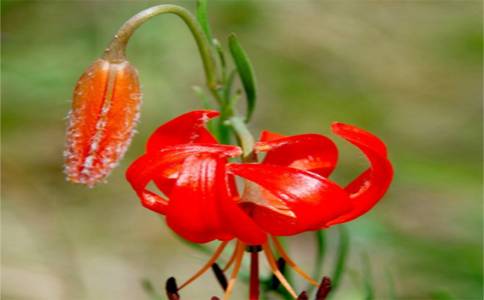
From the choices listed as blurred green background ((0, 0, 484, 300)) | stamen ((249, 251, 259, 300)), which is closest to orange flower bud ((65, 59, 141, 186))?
stamen ((249, 251, 259, 300))

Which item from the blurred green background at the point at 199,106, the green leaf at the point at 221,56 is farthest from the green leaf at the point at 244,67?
the blurred green background at the point at 199,106

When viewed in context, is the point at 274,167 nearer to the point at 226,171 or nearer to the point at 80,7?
the point at 226,171

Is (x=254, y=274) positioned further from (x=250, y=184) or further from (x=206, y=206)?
(x=206, y=206)

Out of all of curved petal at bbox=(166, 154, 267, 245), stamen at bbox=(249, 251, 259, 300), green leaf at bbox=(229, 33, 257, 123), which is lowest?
stamen at bbox=(249, 251, 259, 300)

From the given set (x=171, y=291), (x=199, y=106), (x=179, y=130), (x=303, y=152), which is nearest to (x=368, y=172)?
(x=303, y=152)

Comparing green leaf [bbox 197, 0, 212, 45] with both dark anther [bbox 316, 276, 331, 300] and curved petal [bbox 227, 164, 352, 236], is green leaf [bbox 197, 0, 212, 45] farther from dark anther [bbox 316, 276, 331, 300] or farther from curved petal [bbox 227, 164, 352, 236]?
dark anther [bbox 316, 276, 331, 300]

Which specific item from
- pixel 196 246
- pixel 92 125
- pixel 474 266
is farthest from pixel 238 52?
pixel 474 266

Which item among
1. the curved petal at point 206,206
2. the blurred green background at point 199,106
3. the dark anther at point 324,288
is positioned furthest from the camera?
the blurred green background at point 199,106

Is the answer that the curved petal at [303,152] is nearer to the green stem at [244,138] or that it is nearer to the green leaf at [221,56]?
the green stem at [244,138]
